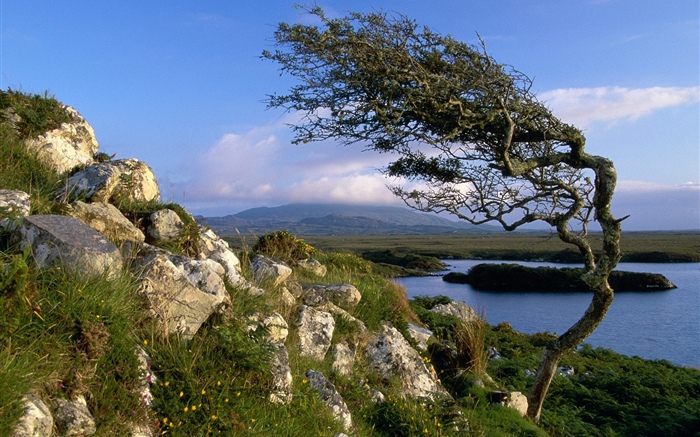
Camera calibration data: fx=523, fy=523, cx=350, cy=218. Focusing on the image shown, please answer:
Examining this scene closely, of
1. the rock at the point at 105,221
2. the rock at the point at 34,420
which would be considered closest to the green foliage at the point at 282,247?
the rock at the point at 105,221

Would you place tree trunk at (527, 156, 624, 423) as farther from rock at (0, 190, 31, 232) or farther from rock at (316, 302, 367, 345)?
rock at (0, 190, 31, 232)

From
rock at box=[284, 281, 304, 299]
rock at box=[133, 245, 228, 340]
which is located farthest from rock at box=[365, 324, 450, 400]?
rock at box=[133, 245, 228, 340]

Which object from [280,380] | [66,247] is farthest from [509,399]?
[66,247]

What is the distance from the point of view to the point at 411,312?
46.1 feet

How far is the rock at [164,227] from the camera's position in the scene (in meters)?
7.58

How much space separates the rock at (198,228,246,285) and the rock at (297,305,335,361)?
126 cm

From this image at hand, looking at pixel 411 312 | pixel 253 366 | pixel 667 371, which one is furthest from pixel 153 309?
pixel 667 371

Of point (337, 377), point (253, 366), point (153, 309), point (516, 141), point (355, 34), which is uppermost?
point (355, 34)

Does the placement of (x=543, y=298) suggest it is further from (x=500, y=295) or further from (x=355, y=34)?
(x=355, y=34)

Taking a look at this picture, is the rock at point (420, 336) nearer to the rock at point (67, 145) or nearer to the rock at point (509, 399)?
the rock at point (509, 399)

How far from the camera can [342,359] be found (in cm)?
858

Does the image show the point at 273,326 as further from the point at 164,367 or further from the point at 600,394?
the point at 600,394

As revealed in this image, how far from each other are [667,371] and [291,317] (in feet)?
47.6

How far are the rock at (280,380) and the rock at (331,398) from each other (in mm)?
546
